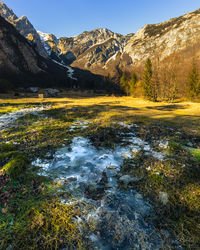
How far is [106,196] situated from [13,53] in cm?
12050

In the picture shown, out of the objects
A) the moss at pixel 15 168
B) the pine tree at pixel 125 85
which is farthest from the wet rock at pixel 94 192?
the pine tree at pixel 125 85

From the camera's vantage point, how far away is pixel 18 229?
2.15 m

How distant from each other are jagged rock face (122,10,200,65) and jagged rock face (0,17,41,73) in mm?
109778

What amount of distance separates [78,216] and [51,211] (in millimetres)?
601

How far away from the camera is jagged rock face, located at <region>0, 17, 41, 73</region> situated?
3055 inches

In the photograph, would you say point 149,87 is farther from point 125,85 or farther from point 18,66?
point 18,66

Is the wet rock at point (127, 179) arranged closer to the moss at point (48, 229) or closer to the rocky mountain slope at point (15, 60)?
the moss at point (48, 229)

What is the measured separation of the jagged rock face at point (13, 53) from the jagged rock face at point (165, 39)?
109778mm

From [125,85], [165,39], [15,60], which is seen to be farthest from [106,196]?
[165,39]

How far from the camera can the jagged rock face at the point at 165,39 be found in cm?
10925

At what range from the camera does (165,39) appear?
125875 mm

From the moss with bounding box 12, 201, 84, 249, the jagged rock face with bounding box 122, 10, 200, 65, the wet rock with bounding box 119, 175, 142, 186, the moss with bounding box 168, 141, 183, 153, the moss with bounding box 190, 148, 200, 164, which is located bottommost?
the wet rock with bounding box 119, 175, 142, 186

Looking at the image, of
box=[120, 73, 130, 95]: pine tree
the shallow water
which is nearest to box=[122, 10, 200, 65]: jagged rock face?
box=[120, 73, 130, 95]: pine tree

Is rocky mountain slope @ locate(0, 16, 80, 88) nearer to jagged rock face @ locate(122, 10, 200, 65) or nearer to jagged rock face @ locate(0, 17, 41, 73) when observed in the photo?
jagged rock face @ locate(0, 17, 41, 73)
